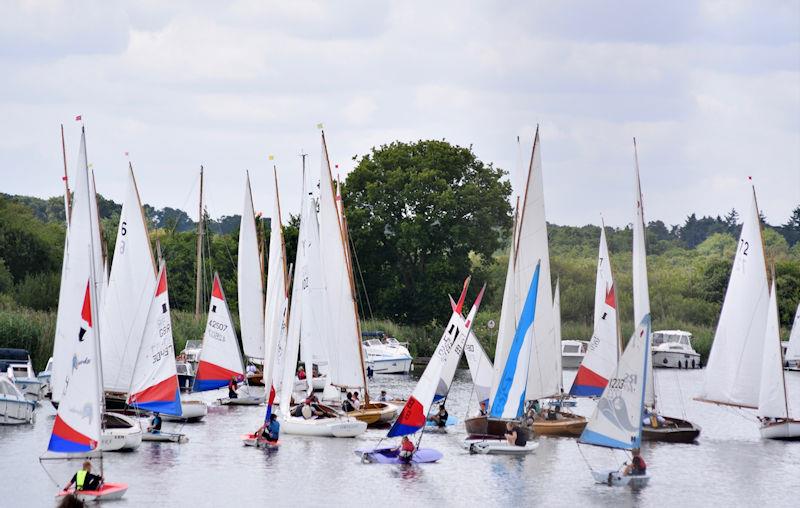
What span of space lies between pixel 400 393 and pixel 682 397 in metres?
18.2

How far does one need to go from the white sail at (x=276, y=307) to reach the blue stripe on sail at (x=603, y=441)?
15118 mm

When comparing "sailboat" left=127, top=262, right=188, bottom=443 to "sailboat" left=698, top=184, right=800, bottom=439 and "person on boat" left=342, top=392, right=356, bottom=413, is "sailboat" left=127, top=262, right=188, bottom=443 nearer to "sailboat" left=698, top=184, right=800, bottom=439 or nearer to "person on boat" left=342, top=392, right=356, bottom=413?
"person on boat" left=342, top=392, right=356, bottom=413

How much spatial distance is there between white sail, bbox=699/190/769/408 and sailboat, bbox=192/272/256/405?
23.7m

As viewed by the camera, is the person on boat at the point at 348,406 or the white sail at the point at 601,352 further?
the white sail at the point at 601,352

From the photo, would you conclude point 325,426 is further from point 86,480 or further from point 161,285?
point 86,480

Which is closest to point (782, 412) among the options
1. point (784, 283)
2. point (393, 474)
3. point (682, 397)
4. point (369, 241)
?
point (393, 474)

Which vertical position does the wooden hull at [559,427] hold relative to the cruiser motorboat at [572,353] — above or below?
below

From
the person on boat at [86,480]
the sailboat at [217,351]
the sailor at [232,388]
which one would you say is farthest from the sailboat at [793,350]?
the person on boat at [86,480]

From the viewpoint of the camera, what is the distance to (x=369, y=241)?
11069cm

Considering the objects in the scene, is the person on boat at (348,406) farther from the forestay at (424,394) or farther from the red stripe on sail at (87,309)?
the red stripe on sail at (87,309)

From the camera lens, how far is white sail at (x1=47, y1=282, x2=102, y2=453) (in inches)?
1641

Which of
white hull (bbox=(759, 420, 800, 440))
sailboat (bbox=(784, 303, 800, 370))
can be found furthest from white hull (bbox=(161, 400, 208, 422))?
sailboat (bbox=(784, 303, 800, 370))

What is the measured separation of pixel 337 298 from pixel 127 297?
9.74 meters

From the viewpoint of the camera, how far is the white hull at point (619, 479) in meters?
48.2
